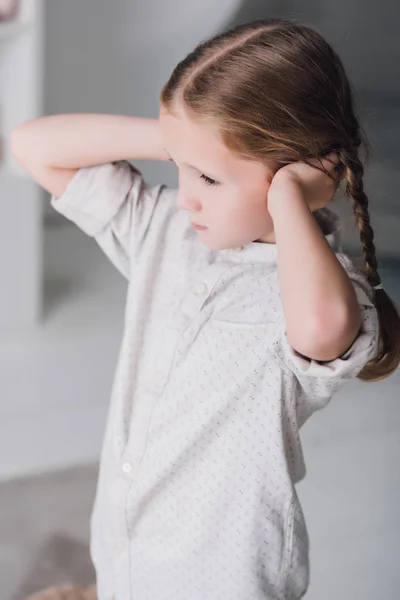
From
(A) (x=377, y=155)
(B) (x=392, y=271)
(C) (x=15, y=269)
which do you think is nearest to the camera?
(A) (x=377, y=155)

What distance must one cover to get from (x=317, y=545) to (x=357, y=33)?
702 millimetres

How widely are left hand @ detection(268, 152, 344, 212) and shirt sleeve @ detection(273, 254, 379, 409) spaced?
6 cm

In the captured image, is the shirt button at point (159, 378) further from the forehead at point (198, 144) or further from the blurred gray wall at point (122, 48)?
the blurred gray wall at point (122, 48)

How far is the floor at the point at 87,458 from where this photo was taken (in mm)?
1066

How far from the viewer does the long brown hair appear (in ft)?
1.99

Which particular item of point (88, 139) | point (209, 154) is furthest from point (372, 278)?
point (88, 139)

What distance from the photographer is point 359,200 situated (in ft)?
2.11

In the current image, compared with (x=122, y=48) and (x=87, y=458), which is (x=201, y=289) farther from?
(x=122, y=48)

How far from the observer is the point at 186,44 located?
157 centimetres

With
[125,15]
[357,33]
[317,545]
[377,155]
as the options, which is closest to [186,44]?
[125,15]

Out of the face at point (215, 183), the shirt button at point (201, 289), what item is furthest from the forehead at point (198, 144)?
the shirt button at point (201, 289)

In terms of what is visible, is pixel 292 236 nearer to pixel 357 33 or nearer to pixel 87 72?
pixel 357 33

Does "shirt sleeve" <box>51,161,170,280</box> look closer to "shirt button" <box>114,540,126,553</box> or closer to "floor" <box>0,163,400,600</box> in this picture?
"shirt button" <box>114,540,126,553</box>

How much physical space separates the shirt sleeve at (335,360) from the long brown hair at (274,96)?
0.07m
